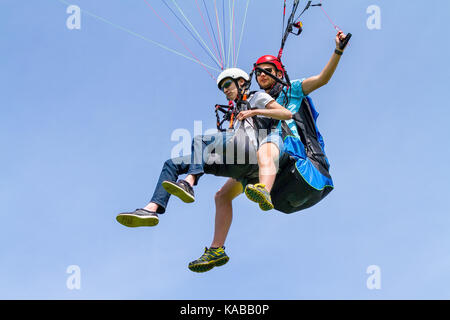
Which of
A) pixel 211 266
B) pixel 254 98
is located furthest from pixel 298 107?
pixel 211 266

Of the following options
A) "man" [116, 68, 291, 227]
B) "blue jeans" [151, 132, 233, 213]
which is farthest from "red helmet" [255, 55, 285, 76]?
"blue jeans" [151, 132, 233, 213]

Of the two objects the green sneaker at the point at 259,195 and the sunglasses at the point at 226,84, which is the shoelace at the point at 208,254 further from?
the sunglasses at the point at 226,84

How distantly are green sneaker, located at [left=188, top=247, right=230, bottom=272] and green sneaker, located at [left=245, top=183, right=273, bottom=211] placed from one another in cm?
112

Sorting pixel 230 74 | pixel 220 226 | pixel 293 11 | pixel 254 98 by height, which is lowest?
pixel 220 226

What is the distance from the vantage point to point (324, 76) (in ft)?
22.9

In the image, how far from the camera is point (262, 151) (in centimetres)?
616

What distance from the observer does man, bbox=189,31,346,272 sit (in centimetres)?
678

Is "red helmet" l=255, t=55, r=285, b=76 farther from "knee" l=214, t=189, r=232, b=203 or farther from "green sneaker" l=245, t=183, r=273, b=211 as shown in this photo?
"green sneaker" l=245, t=183, r=273, b=211

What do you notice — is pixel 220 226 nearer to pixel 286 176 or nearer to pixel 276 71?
pixel 286 176

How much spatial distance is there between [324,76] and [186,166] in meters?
2.06

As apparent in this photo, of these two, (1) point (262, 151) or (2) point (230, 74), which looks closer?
(1) point (262, 151)

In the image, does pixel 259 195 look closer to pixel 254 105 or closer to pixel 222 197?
pixel 254 105

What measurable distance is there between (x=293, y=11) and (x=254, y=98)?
1907mm

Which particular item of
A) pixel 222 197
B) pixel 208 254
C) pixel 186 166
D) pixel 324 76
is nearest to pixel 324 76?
pixel 324 76
